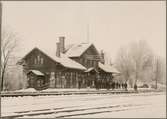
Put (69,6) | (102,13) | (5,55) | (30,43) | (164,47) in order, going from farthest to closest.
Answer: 1. (164,47)
2. (102,13)
3. (69,6)
4. (30,43)
5. (5,55)

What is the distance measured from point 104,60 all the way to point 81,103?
2.29 feet

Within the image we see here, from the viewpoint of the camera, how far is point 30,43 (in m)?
2.91

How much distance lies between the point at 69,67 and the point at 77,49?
0.21 metres

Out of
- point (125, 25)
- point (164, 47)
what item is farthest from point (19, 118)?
point (164, 47)

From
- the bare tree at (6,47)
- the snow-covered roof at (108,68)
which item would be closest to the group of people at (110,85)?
the snow-covered roof at (108,68)

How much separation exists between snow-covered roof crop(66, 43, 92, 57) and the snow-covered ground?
0.45 metres

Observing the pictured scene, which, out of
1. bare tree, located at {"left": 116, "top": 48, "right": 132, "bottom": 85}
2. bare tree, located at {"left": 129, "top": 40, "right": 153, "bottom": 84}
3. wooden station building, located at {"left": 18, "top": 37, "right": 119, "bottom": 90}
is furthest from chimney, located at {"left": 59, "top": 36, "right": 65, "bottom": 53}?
bare tree, located at {"left": 129, "top": 40, "right": 153, "bottom": 84}

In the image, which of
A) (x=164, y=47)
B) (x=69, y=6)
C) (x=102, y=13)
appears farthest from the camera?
(x=164, y=47)

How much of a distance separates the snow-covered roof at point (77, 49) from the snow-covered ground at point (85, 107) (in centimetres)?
45

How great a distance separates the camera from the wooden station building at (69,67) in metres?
3.04

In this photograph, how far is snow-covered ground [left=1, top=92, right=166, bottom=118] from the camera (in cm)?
338

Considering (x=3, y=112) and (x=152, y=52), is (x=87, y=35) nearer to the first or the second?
(x=152, y=52)

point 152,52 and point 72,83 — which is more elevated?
point 152,52

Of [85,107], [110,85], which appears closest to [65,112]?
[85,107]
